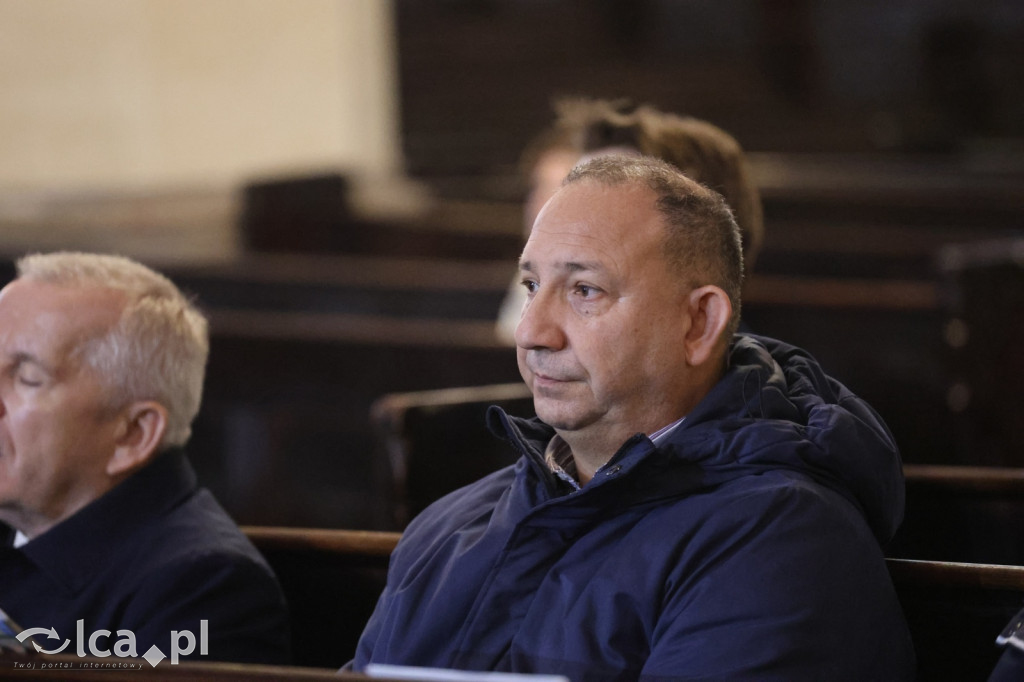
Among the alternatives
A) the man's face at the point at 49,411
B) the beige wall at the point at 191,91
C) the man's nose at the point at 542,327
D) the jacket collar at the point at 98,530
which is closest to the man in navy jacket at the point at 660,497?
the man's nose at the point at 542,327

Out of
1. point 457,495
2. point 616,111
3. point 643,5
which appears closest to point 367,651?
point 457,495

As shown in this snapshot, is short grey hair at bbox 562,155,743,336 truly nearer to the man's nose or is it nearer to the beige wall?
Answer: the man's nose

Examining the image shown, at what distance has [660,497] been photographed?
1490mm

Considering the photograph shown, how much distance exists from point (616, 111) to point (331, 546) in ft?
3.57

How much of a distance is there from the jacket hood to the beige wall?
8152 mm

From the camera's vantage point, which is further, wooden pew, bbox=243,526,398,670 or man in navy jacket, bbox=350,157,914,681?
wooden pew, bbox=243,526,398,670

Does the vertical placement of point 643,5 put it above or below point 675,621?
above

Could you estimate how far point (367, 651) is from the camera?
170 centimetres

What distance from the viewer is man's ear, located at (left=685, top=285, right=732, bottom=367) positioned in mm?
1551

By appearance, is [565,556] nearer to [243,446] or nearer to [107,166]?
[243,446]

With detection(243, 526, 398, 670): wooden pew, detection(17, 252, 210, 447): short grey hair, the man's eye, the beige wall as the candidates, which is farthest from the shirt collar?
the beige wall

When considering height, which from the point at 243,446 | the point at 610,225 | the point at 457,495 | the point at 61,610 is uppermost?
the point at 610,225

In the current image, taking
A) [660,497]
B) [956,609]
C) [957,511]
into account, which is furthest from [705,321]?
[957,511]

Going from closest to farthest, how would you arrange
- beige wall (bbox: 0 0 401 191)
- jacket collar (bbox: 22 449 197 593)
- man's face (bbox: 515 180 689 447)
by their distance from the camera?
man's face (bbox: 515 180 689 447) → jacket collar (bbox: 22 449 197 593) → beige wall (bbox: 0 0 401 191)
